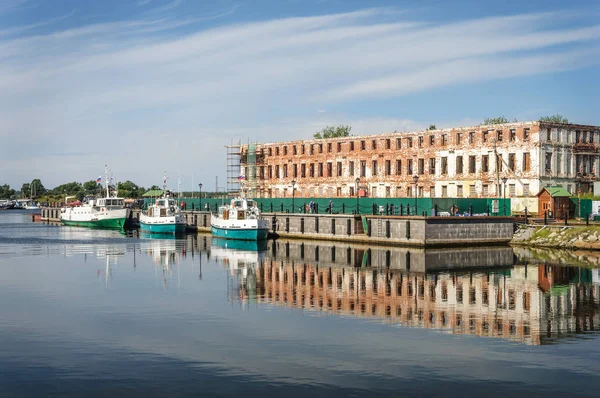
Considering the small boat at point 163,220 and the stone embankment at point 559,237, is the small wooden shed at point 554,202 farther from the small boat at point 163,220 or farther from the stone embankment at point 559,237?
the small boat at point 163,220

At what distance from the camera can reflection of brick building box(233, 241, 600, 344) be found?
31.9 m

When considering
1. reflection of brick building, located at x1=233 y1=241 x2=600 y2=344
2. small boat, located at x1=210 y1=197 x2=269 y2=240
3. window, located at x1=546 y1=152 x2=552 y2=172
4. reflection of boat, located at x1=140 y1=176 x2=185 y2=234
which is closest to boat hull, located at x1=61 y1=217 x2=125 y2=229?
reflection of boat, located at x1=140 y1=176 x2=185 y2=234

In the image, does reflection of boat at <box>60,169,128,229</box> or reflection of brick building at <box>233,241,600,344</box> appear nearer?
reflection of brick building at <box>233,241,600,344</box>

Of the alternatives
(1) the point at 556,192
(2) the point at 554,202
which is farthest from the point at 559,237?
(1) the point at 556,192

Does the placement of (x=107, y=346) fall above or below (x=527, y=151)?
below

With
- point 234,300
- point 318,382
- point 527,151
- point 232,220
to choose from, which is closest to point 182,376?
point 318,382

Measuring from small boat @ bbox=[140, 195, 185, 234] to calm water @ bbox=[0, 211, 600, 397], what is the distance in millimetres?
39271

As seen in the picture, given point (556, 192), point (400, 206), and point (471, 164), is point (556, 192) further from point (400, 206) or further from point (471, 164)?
point (400, 206)

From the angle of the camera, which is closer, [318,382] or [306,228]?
[318,382]

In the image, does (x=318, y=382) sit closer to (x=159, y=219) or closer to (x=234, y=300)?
(x=234, y=300)

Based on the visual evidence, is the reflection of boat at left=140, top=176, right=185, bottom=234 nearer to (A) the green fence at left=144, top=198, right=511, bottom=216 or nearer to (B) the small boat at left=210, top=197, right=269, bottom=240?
(B) the small boat at left=210, top=197, right=269, bottom=240

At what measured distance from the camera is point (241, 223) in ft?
266

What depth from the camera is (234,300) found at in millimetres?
38844

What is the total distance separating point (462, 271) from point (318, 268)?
1020cm
